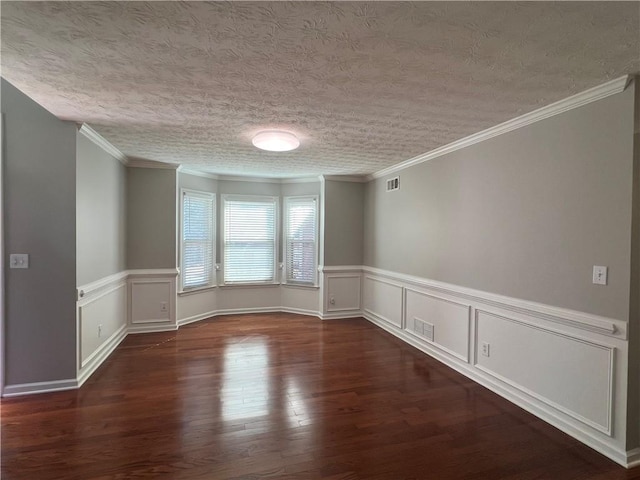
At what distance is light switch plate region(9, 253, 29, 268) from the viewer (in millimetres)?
2703

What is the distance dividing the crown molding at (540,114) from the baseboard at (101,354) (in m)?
4.24

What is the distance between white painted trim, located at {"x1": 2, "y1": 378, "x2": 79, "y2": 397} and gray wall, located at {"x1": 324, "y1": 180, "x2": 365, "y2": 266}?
3506mm

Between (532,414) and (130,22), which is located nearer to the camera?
(130,22)

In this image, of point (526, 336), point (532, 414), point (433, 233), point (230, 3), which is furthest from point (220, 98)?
point (532, 414)

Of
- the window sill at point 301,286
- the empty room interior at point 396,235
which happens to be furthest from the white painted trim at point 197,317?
the window sill at point 301,286

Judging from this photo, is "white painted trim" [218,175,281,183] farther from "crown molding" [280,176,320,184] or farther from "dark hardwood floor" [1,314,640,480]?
"dark hardwood floor" [1,314,640,480]

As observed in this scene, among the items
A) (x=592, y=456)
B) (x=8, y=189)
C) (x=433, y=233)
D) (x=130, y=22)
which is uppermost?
(x=130, y=22)

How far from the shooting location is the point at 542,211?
8.18 ft

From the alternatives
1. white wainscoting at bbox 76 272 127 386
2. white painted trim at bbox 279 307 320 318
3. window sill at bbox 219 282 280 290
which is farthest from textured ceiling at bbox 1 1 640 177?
white painted trim at bbox 279 307 320 318

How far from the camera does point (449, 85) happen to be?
2064 millimetres

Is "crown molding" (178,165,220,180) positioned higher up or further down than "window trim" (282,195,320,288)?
higher up

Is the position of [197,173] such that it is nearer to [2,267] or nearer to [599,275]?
[2,267]

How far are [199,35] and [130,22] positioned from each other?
0.96 ft

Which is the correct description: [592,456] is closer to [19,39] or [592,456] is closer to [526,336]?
[526,336]
